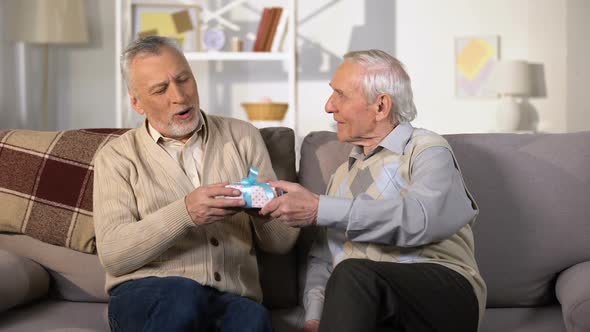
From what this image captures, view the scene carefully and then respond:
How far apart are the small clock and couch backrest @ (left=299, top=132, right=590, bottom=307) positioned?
9.98ft

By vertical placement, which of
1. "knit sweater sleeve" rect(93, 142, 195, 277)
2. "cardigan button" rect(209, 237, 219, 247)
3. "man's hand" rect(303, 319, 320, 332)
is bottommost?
"man's hand" rect(303, 319, 320, 332)

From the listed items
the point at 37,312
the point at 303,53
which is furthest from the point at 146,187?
the point at 303,53

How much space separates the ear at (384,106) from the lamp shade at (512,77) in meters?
3.62

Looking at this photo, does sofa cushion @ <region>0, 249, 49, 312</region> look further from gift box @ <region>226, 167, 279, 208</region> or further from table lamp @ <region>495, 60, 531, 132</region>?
table lamp @ <region>495, 60, 531, 132</region>

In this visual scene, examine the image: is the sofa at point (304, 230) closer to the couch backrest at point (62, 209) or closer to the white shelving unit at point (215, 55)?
the couch backrest at point (62, 209)

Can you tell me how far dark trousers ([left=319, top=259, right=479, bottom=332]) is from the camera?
5.45 ft

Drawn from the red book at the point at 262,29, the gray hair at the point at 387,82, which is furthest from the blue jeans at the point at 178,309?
the red book at the point at 262,29

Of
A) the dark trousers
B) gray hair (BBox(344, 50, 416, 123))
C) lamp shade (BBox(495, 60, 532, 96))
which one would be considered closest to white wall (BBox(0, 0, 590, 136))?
lamp shade (BBox(495, 60, 532, 96))

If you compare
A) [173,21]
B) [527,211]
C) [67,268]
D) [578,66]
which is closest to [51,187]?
[67,268]

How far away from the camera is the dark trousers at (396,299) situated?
166 centimetres

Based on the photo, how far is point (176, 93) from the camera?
7.16 feet

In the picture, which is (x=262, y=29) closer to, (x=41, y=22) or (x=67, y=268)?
(x=41, y=22)

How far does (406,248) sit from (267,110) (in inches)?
124

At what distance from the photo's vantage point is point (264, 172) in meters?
2.20
